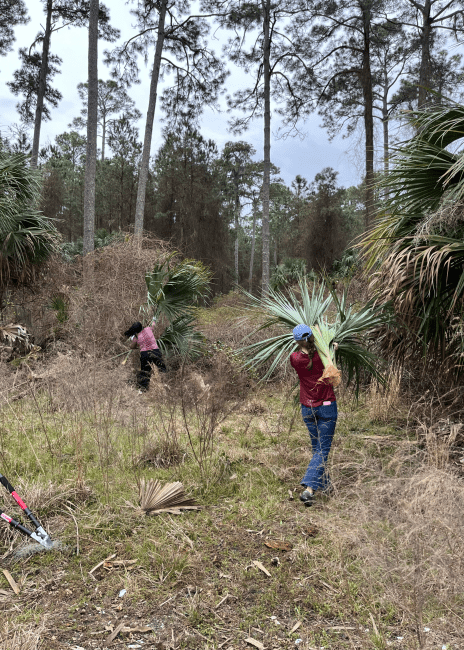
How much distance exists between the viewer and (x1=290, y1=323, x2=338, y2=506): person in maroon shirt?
4293 mm

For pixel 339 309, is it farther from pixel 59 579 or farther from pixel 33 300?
pixel 33 300

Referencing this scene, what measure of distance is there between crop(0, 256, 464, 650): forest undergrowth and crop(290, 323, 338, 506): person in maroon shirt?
17 centimetres

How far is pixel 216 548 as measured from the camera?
3512 mm

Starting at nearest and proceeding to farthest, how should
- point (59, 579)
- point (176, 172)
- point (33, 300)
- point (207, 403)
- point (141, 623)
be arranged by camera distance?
point (141, 623) → point (59, 579) → point (207, 403) → point (33, 300) → point (176, 172)

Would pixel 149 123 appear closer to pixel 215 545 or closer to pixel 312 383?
pixel 312 383

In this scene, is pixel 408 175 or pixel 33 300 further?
pixel 33 300

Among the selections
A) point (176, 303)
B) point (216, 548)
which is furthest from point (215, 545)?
point (176, 303)

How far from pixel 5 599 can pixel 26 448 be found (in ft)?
8.04

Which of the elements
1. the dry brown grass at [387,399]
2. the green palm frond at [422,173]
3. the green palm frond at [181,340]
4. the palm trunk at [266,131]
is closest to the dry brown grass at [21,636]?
the green palm frond at [422,173]

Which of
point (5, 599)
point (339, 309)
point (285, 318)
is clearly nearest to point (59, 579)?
point (5, 599)

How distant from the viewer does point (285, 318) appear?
16.5ft

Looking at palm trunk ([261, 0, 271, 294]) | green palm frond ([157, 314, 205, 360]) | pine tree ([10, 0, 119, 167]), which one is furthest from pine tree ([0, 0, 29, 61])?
green palm frond ([157, 314, 205, 360])

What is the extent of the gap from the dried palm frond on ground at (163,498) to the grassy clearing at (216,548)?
4.3 inches

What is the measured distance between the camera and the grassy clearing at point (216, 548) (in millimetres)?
2561
